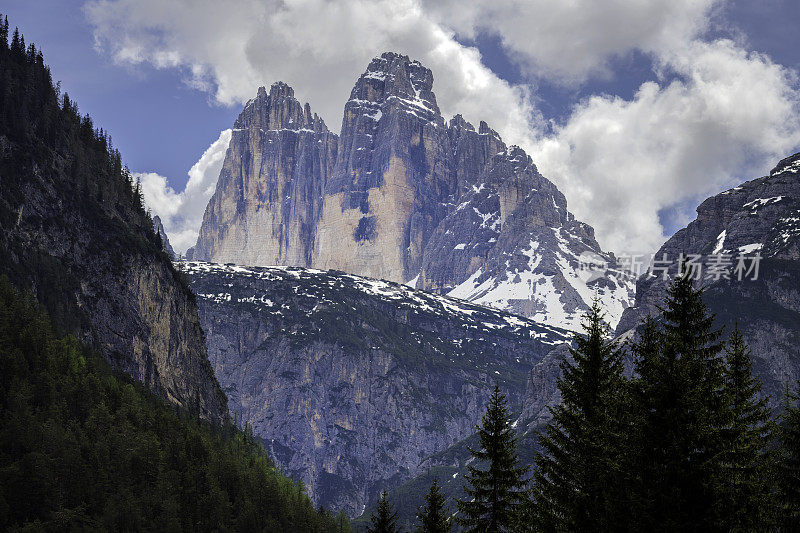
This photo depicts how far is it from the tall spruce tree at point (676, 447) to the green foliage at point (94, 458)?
113 m

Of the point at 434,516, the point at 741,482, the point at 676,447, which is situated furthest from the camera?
the point at 434,516

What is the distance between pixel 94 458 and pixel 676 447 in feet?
463

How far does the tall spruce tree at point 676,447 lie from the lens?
29.7m

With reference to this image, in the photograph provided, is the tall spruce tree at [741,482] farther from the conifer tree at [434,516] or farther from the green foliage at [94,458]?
the green foliage at [94,458]

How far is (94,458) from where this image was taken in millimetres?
152500

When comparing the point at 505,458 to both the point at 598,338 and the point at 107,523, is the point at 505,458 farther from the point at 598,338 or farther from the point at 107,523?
the point at 107,523

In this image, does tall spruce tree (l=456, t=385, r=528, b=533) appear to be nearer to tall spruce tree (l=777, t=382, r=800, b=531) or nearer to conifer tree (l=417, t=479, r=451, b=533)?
conifer tree (l=417, t=479, r=451, b=533)

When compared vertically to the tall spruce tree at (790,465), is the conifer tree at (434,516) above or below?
below

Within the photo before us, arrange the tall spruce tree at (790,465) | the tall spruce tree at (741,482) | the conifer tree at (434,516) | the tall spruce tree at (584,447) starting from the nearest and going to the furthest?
the tall spruce tree at (741,482) < the tall spruce tree at (584,447) < the tall spruce tree at (790,465) < the conifer tree at (434,516)

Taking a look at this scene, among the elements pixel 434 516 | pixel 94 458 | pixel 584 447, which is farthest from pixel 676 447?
pixel 94 458

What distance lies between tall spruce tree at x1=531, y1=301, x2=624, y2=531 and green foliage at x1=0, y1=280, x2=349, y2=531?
334 feet

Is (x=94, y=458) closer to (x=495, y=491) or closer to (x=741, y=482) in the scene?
(x=495, y=491)

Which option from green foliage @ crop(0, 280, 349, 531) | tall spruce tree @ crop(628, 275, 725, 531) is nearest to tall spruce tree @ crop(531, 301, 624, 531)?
tall spruce tree @ crop(628, 275, 725, 531)

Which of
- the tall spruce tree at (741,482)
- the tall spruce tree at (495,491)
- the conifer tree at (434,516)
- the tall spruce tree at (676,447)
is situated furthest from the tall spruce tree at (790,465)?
the conifer tree at (434,516)
